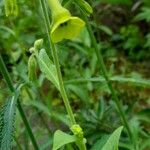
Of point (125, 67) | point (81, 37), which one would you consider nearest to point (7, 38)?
point (81, 37)

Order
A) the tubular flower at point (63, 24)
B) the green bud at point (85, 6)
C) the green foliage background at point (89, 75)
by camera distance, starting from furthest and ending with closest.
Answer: the green foliage background at point (89, 75) → the green bud at point (85, 6) → the tubular flower at point (63, 24)

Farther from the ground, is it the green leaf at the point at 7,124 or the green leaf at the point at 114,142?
the green leaf at the point at 7,124

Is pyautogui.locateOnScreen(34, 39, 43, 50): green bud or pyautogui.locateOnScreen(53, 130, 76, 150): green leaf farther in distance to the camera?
pyautogui.locateOnScreen(34, 39, 43, 50): green bud

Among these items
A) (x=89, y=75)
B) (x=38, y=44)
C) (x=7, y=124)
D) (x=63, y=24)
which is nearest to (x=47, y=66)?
(x=38, y=44)

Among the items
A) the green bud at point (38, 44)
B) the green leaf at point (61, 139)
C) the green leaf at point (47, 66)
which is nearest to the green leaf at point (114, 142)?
the green leaf at point (61, 139)

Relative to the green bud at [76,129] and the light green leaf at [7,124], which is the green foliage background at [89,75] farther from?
the green bud at [76,129]

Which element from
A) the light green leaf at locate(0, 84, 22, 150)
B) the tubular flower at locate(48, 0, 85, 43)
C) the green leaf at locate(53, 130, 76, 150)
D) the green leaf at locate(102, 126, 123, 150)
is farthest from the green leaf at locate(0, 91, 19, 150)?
the tubular flower at locate(48, 0, 85, 43)

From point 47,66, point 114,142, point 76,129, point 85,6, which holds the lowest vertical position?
point 114,142

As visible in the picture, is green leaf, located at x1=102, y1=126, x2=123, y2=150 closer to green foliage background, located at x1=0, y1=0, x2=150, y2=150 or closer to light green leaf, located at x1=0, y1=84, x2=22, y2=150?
light green leaf, located at x1=0, y1=84, x2=22, y2=150

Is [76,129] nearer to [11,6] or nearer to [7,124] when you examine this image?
[7,124]
